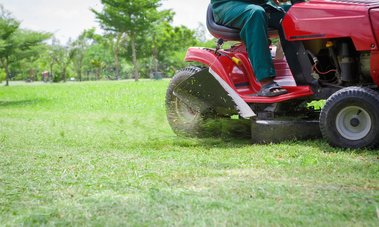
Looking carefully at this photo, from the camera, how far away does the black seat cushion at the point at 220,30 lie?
5152 millimetres

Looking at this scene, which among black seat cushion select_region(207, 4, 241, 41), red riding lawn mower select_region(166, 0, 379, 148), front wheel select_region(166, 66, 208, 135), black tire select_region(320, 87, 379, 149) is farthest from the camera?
front wheel select_region(166, 66, 208, 135)

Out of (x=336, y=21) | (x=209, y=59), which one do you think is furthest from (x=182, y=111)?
(x=336, y=21)

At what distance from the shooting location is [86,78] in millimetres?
69562

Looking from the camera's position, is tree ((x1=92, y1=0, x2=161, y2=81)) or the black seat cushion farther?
tree ((x1=92, y1=0, x2=161, y2=81))

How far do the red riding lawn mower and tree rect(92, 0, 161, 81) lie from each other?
120 feet

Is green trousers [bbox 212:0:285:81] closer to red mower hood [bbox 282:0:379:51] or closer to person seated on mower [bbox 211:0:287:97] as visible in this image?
person seated on mower [bbox 211:0:287:97]

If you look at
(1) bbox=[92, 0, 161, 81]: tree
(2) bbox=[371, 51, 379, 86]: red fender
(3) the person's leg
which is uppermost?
(1) bbox=[92, 0, 161, 81]: tree

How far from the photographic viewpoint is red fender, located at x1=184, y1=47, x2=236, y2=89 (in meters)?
5.18

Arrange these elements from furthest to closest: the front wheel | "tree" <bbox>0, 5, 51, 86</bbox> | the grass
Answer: "tree" <bbox>0, 5, 51, 86</bbox>
the front wheel
the grass

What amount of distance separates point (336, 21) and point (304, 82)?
651 millimetres

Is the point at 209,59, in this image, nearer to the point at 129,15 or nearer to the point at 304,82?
the point at 304,82

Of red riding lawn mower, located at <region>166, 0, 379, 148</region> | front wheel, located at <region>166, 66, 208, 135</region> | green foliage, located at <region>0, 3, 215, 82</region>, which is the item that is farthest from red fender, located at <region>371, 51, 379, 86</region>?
green foliage, located at <region>0, 3, 215, 82</region>

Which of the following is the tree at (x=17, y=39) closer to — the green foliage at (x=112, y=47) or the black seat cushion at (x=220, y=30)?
the green foliage at (x=112, y=47)

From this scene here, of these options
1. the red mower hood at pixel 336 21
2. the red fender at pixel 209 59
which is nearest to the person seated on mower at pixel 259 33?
the red mower hood at pixel 336 21
